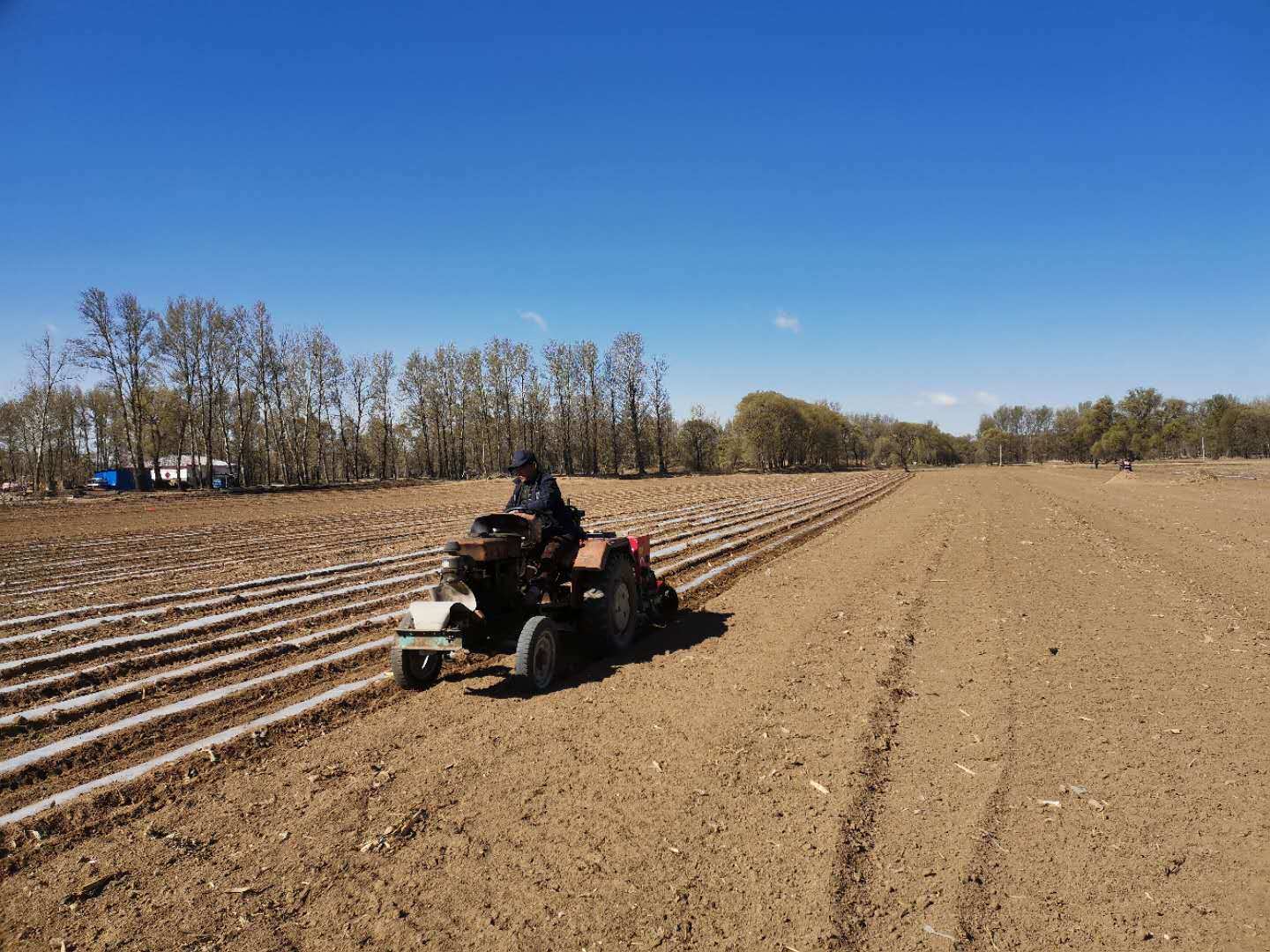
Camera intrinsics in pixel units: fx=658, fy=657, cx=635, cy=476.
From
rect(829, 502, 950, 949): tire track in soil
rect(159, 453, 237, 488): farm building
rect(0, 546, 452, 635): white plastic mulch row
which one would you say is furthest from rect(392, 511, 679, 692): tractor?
rect(159, 453, 237, 488): farm building

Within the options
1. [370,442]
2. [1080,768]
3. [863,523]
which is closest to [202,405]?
[370,442]

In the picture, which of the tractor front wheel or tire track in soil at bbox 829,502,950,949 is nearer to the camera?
tire track in soil at bbox 829,502,950,949

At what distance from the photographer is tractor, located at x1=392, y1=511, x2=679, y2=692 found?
5.47 m

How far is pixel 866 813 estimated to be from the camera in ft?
12.3

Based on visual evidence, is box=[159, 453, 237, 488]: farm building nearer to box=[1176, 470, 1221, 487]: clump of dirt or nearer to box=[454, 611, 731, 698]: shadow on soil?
box=[454, 611, 731, 698]: shadow on soil

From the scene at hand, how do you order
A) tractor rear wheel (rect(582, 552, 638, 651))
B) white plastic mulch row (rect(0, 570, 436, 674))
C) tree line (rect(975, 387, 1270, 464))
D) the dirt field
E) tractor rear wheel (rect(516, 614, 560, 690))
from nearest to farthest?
the dirt field, tractor rear wheel (rect(516, 614, 560, 690)), tractor rear wheel (rect(582, 552, 638, 651)), white plastic mulch row (rect(0, 570, 436, 674)), tree line (rect(975, 387, 1270, 464))

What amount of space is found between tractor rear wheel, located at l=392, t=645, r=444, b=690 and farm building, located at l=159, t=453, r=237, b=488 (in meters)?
48.0

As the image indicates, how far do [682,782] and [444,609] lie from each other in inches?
94.0

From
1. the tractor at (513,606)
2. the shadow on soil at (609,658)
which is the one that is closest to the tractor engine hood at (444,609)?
the tractor at (513,606)

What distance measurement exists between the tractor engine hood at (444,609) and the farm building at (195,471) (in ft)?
159

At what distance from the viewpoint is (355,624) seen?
320 inches

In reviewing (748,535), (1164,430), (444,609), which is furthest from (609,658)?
(1164,430)

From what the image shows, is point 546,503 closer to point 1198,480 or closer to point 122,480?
point 1198,480

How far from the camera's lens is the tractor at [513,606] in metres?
5.47
